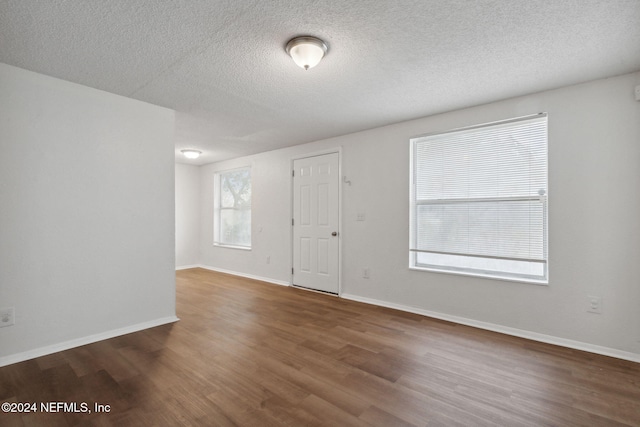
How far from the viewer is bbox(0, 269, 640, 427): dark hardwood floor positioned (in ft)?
Result: 5.95

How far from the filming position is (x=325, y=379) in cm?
222

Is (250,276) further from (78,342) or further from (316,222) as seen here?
(78,342)

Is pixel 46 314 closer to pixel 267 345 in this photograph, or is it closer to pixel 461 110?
pixel 267 345

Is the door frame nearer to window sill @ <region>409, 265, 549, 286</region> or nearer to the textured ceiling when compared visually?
window sill @ <region>409, 265, 549, 286</region>

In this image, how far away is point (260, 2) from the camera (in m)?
1.79

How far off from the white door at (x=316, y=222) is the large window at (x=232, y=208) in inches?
57.2

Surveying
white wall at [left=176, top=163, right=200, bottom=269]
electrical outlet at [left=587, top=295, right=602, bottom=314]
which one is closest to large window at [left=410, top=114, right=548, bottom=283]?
electrical outlet at [left=587, top=295, right=602, bottom=314]

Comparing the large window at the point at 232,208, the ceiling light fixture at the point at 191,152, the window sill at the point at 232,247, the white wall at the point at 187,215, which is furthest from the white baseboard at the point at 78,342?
the white wall at the point at 187,215

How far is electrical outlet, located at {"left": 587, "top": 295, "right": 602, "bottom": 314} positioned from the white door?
2.88m

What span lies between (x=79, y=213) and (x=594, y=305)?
4790mm

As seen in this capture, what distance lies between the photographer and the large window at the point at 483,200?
3.10 m

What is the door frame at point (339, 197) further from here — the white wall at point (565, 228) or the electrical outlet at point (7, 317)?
the electrical outlet at point (7, 317)

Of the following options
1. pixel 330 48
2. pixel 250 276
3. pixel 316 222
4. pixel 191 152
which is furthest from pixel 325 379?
pixel 191 152

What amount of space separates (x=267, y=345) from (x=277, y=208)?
3.05 metres
